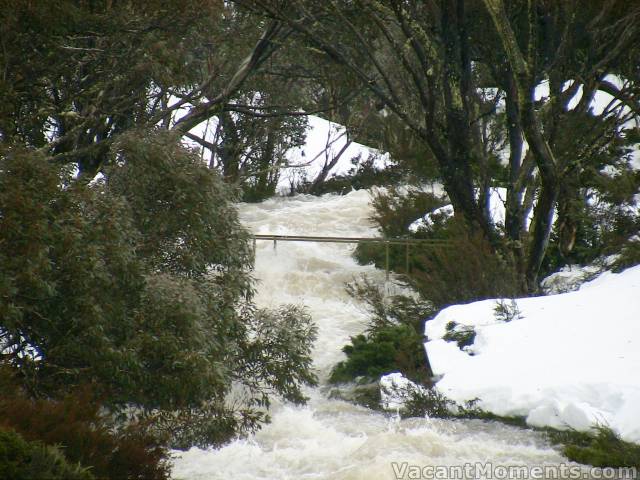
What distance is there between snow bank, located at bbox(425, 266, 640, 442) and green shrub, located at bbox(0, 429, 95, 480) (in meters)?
4.42

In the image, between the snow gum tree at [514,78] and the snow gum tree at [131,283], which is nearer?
the snow gum tree at [131,283]

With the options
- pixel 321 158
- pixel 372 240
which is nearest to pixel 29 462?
pixel 372 240

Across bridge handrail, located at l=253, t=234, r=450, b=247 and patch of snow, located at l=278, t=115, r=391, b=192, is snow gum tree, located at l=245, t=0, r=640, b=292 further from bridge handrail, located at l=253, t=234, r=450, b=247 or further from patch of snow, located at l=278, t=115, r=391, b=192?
patch of snow, located at l=278, t=115, r=391, b=192

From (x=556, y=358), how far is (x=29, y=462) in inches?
218

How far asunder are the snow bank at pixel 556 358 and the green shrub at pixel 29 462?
14.5ft

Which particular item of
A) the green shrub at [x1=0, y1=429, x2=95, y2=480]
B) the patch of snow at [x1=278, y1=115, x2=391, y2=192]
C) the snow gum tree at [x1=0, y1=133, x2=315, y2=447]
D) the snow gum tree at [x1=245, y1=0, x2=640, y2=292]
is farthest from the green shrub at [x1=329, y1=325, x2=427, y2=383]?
the patch of snow at [x1=278, y1=115, x2=391, y2=192]

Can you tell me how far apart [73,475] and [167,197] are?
4480mm

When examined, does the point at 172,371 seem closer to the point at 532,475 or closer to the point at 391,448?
the point at 391,448

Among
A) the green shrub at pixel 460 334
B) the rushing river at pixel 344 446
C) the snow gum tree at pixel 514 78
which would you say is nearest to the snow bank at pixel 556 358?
the green shrub at pixel 460 334

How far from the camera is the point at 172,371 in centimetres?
734

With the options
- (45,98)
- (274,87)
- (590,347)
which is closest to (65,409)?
(590,347)

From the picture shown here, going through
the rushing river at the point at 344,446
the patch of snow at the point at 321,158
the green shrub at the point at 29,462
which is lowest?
the rushing river at the point at 344,446

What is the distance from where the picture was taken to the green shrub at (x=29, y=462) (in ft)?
13.2

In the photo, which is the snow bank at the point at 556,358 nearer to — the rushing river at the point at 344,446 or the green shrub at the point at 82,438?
the rushing river at the point at 344,446
